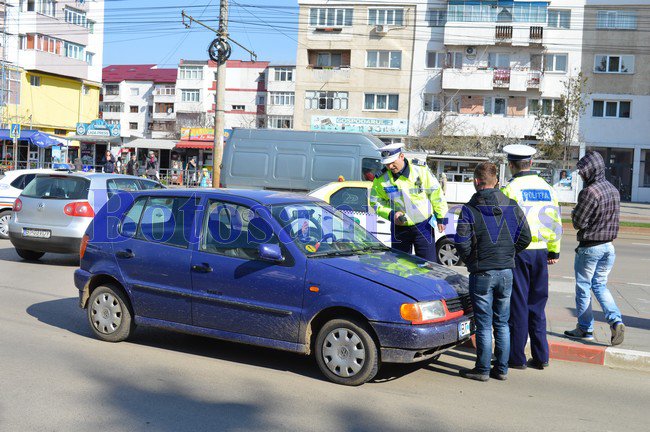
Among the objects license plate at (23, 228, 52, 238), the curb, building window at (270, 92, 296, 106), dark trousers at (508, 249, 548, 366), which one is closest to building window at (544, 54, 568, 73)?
building window at (270, 92, 296, 106)

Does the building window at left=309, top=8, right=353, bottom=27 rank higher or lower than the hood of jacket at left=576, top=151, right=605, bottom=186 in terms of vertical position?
higher

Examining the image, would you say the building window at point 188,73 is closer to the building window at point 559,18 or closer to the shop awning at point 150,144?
the shop awning at point 150,144

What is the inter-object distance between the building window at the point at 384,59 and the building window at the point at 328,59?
239cm

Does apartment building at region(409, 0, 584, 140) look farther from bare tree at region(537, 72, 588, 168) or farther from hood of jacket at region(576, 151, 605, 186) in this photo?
hood of jacket at region(576, 151, 605, 186)

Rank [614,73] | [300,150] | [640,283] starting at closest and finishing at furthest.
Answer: [640,283] < [300,150] < [614,73]

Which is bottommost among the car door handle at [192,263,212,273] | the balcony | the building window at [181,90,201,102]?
the car door handle at [192,263,212,273]

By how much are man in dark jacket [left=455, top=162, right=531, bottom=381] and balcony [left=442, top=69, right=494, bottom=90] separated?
41.0 m

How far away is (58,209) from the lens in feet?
38.4

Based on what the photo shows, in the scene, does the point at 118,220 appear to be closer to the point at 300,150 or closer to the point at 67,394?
the point at 67,394

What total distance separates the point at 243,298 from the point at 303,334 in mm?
643

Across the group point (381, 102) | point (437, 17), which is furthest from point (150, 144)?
point (437, 17)

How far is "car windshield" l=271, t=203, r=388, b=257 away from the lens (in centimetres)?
609

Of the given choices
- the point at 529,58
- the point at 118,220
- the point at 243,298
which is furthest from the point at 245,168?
the point at 529,58

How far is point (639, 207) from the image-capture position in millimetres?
37875
